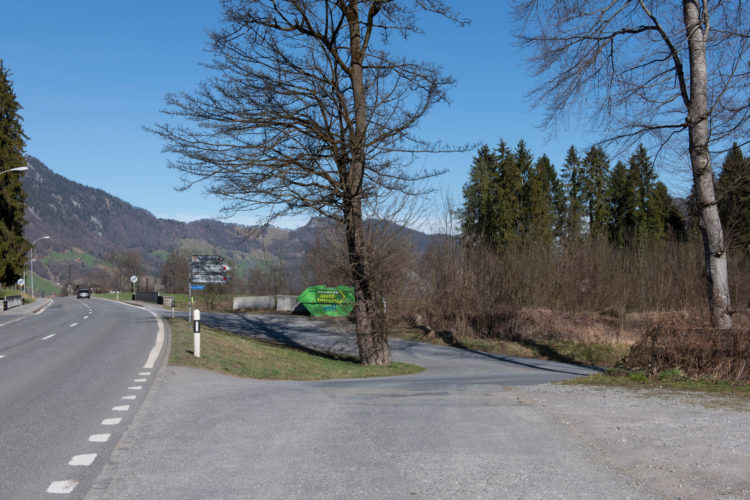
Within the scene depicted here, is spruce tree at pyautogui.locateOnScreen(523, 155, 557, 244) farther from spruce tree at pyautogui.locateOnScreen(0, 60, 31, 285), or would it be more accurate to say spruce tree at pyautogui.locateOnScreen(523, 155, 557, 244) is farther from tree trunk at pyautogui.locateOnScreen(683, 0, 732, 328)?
spruce tree at pyautogui.locateOnScreen(0, 60, 31, 285)

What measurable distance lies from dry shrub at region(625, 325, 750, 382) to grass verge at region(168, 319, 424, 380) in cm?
778

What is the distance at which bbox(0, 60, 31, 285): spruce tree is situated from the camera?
2066 inches

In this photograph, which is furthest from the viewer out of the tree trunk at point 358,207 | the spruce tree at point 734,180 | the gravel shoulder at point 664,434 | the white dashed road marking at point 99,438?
the tree trunk at point 358,207

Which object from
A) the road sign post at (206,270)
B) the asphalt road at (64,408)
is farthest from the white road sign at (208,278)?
the asphalt road at (64,408)

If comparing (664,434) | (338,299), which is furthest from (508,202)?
(664,434)

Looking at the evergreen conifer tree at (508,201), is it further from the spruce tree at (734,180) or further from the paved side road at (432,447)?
the paved side road at (432,447)

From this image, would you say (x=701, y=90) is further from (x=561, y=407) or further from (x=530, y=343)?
(x=530, y=343)

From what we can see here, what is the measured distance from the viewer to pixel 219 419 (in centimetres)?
764

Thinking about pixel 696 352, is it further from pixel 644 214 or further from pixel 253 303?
pixel 644 214

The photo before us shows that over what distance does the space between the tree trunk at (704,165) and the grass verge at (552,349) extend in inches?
505

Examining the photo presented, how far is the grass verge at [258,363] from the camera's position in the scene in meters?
14.2

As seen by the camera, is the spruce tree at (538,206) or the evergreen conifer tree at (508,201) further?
the evergreen conifer tree at (508,201)

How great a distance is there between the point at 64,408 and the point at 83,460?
117 inches

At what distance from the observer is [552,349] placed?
2905cm
